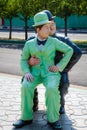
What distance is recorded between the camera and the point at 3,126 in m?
5.84

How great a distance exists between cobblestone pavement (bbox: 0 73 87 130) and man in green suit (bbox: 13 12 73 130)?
0.79 ft

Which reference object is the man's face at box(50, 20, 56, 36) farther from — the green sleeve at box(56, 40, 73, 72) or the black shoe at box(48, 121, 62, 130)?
the black shoe at box(48, 121, 62, 130)

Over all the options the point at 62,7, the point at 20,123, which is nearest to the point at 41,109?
the point at 20,123

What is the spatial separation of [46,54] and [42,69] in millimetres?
264

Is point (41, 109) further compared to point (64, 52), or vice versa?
point (41, 109)

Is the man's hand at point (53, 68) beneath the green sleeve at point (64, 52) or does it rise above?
beneath

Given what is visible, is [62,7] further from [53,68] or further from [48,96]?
[48,96]

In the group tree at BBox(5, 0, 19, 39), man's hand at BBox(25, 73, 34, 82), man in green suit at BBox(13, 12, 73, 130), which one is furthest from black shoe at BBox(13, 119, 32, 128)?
tree at BBox(5, 0, 19, 39)

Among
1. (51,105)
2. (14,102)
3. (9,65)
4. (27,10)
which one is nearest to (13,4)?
(27,10)

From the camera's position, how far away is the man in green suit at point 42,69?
560 cm

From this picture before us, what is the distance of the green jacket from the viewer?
575cm

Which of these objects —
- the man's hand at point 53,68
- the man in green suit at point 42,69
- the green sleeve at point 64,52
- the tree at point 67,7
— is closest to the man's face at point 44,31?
the man in green suit at point 42,69

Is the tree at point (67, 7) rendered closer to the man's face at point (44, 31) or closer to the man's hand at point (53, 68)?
the man's face at point (44, 31)

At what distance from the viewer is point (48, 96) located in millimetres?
5496
